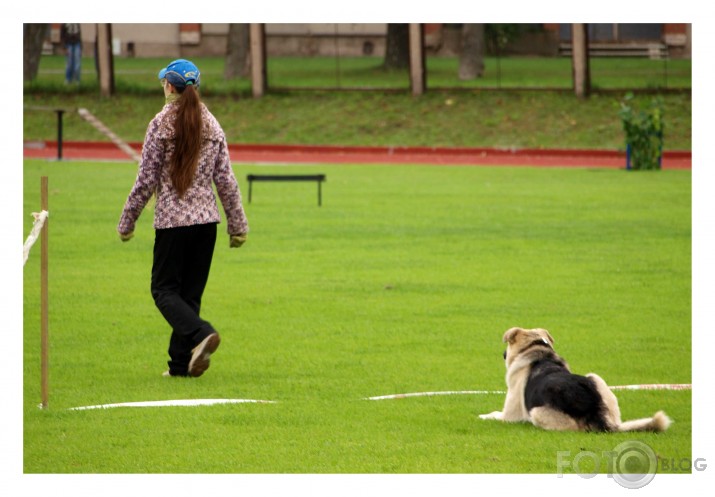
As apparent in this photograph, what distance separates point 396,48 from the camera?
150ft

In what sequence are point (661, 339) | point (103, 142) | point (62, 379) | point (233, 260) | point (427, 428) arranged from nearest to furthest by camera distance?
1. point (427, 428)
2. point (62, 379)
3. point (661, 339)
4. point (233, 260)
5. point (103, 142)

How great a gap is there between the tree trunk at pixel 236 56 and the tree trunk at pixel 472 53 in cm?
746

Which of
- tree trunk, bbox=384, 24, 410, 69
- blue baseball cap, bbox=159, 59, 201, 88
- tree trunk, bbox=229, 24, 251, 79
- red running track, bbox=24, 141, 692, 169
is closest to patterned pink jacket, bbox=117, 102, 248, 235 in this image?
blue baseball cap, bbox=159, 59, 201, 88

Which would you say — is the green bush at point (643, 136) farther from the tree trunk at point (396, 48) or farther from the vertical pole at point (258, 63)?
the tree trunk at point (396, 48)

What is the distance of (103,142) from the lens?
36.2 meters

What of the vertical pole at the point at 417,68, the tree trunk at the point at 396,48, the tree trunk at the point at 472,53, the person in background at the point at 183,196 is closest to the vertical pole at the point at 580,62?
the tree trunk at the point at 472,53

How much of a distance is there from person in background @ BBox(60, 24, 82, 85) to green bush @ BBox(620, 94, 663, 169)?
2176 centimetres

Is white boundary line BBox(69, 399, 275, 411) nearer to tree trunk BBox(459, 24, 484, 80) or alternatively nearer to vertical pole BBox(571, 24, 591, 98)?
vertical pole BBox(571, 24, 591, 98)

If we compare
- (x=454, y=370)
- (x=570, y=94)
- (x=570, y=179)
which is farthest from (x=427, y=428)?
(x=570, y=94)

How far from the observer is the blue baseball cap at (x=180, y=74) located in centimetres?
802

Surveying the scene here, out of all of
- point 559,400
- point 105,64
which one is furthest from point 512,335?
point 105,64

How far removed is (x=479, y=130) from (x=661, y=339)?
2670 centimetres

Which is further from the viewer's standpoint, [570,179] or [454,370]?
[570,179]
